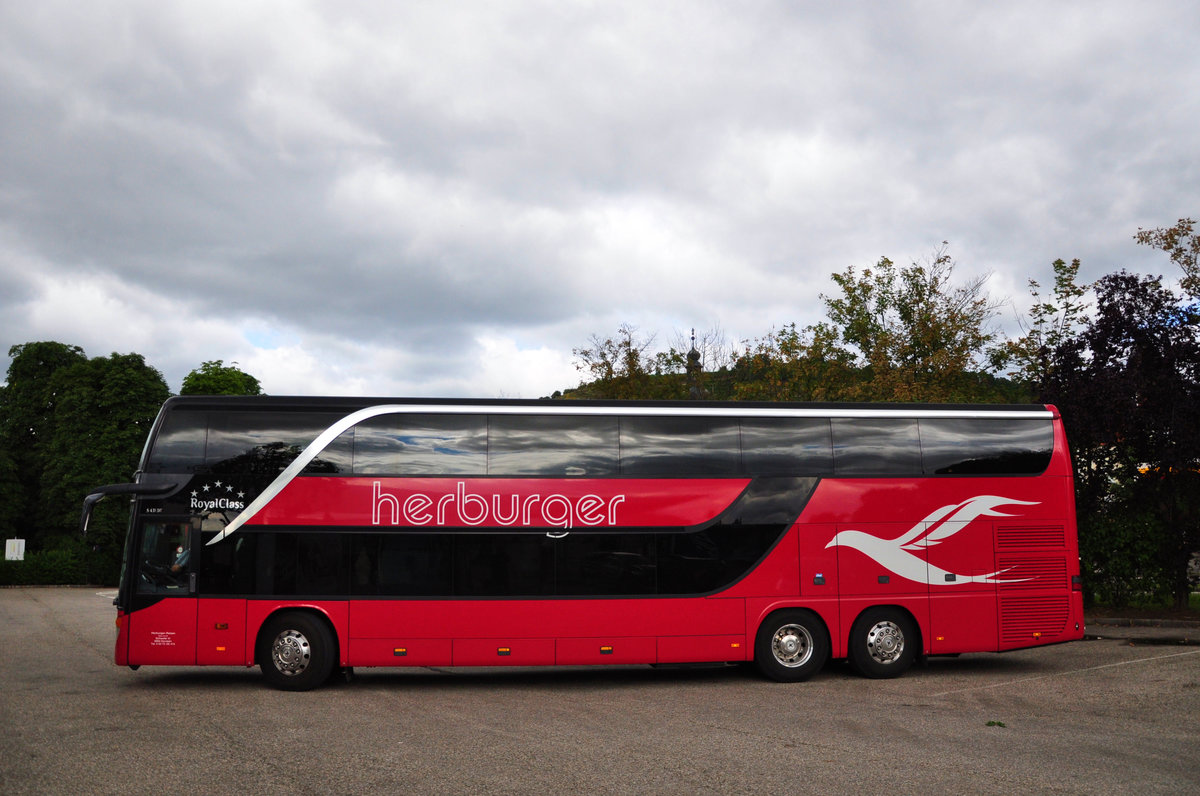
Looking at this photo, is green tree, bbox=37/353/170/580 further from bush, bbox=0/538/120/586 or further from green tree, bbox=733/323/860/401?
green tree, bbox=733/323/860/401

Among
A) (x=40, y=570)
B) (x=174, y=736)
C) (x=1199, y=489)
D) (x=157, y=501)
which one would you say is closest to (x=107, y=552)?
(x=40, y=570)

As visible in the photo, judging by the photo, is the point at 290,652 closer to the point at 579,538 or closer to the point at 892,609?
the point at 579,538

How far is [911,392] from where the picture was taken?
2539cm

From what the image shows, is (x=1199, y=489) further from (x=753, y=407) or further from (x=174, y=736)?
(x=174, y=736)

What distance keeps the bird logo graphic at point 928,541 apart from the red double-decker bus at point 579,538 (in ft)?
0.11

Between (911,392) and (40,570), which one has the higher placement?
(911,392)

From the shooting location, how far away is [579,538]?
41.2 ft

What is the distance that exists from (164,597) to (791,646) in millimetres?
8422

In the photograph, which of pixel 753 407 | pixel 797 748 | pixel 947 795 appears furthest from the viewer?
pixel 753 407

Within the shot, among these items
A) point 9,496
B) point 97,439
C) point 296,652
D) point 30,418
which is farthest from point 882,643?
point 30,418

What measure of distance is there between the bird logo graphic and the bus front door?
8.63 metres

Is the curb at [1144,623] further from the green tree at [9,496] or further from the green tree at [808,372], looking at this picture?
the green tree at [9,496]

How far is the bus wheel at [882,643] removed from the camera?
13.2m

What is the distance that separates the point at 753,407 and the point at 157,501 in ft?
26.6
